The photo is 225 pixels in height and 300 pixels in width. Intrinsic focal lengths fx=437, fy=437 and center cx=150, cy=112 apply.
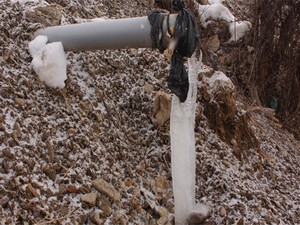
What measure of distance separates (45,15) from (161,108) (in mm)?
751

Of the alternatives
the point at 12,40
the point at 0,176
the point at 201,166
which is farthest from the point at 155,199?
the point at 12,40

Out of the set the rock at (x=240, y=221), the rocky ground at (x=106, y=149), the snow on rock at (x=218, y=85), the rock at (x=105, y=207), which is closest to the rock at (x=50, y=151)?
the rocky ground at (x=106, y=149)

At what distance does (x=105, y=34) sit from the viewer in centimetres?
190

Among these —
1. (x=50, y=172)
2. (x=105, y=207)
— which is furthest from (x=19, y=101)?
(x=105, y=207)

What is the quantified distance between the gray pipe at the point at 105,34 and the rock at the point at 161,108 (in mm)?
331

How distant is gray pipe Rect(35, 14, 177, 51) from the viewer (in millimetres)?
1845

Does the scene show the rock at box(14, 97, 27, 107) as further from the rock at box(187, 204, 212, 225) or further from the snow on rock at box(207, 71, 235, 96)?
the snow on rock at box(207, 71, 235, 96)

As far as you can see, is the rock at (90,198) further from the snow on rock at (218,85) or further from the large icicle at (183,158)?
the snow on rock at (218,85)

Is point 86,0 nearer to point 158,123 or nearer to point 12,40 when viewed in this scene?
point 12,40

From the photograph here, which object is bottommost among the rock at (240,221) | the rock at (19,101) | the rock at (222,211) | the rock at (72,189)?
the rock at (240,221)

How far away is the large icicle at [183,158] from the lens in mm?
1783

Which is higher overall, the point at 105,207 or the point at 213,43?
the point at 213,43

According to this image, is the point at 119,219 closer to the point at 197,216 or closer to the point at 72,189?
the point at 72,189

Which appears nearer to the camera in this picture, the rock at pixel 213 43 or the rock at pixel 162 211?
the rock at pixel 162 211
